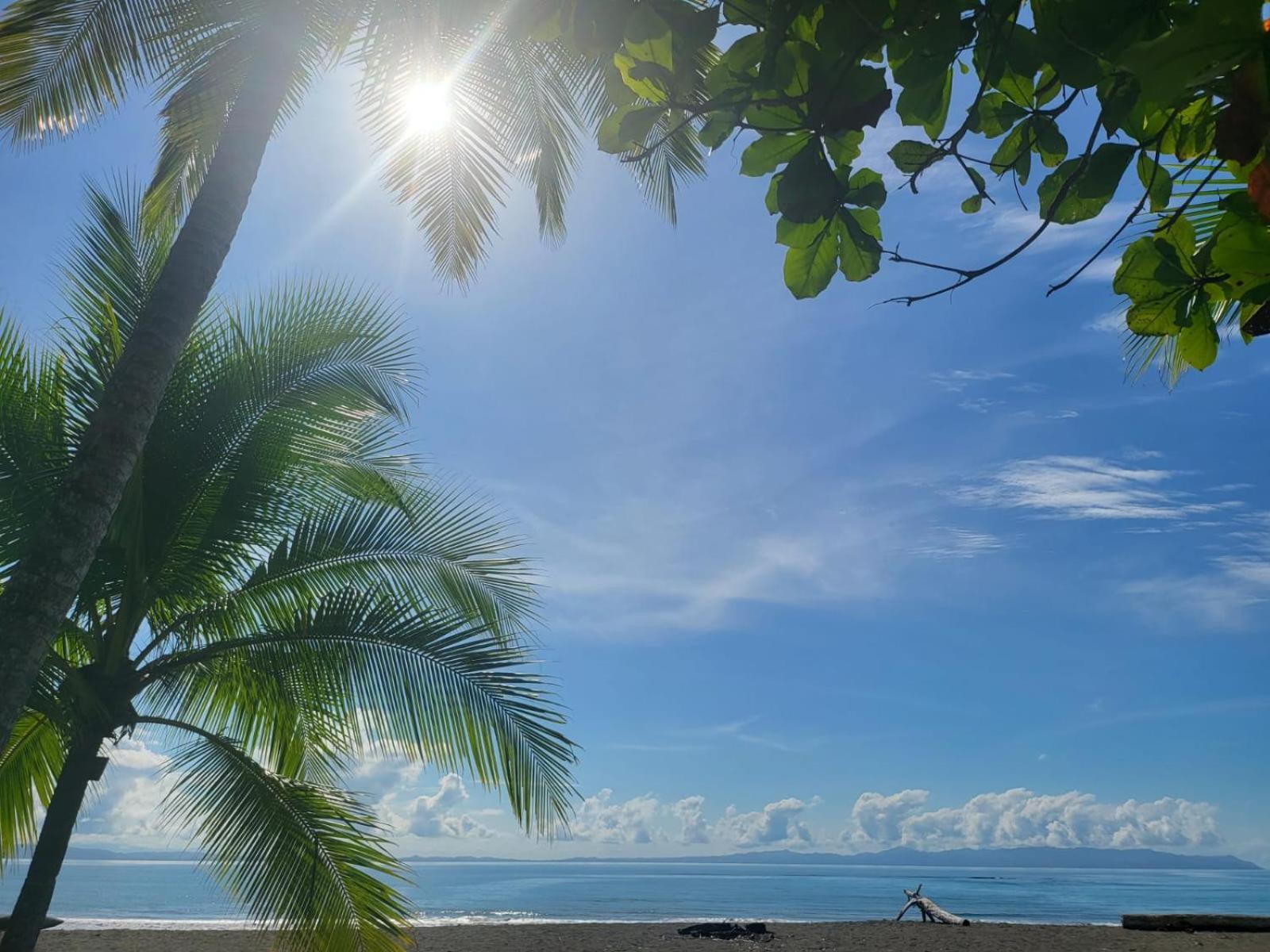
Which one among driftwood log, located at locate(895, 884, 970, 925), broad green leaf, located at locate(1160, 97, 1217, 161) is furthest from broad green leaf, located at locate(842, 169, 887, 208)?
driftwood log, located at locate(895, 884, 970, 925)

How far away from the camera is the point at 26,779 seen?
5656mm

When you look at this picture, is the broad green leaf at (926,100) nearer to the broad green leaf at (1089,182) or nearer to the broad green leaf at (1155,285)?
the broad green leaf at (1089,182)

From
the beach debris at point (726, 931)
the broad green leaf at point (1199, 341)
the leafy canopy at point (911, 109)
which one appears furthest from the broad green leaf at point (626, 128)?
the beach debris at point (726, 931)

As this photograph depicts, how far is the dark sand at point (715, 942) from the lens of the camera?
9.66 m

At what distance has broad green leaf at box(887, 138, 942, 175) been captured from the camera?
126 centimetres

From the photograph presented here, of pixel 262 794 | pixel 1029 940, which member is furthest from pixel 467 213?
pixel 1029 940

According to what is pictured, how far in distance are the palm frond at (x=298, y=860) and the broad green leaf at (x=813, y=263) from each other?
4.99 meters

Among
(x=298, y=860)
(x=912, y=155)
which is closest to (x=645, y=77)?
(x=912, y=155)

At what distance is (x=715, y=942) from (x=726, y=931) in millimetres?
788

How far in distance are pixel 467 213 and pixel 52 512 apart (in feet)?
16.0

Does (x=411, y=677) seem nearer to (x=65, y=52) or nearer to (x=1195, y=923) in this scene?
(x=65, y=52)

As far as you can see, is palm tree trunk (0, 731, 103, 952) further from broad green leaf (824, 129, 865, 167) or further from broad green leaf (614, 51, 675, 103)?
broad green leaf (824, 129, 865, 167)

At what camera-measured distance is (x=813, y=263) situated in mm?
1169

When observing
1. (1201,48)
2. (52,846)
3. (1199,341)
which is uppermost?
(1199,341)
